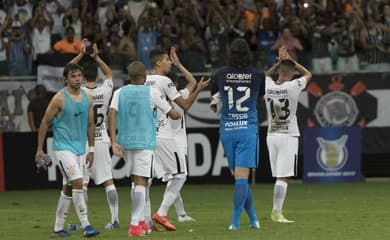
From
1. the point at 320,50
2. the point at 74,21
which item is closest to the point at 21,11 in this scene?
the point at 74,21

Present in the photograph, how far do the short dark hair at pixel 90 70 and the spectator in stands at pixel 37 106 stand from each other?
10.1m

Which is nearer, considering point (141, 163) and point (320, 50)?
point (141, 163)

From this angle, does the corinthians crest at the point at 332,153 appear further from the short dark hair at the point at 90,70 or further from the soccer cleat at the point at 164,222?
the short dark hair at the point at 90,70

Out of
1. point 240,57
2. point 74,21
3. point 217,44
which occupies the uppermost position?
point 74,21

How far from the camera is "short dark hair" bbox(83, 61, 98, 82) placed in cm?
1607

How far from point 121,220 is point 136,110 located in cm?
353

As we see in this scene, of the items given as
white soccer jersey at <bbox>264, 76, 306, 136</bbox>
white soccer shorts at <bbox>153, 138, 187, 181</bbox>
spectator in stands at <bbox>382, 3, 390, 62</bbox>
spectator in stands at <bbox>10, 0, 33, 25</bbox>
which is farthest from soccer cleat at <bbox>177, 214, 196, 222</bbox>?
spectator in stands at <bbox>382, 3, 390, 62</bbox>

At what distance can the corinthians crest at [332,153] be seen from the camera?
26406 millimetres

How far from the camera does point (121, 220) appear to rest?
1789 cm

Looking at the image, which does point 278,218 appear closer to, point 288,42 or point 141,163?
point 141,163

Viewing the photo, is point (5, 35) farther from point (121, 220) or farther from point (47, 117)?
point (47, 117)

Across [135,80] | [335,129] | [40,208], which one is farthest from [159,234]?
[335,129]

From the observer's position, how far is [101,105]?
16500 mm

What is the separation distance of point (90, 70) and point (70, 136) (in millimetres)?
1860
